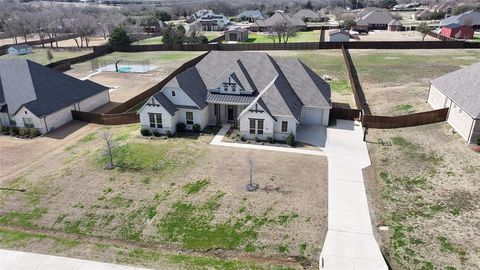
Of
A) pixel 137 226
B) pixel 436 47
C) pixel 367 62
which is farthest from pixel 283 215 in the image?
pixel 436 47

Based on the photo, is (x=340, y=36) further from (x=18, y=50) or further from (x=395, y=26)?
(x=18, y=50)

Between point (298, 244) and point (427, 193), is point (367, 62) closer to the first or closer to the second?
point (427, 193)

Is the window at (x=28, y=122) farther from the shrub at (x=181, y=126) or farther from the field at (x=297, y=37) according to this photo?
the field at (x=297, y=37)

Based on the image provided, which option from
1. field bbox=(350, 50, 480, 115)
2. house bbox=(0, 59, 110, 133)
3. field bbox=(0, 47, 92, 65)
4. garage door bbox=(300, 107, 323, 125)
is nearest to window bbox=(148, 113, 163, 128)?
house bbox=(0, 59, 110, 133)

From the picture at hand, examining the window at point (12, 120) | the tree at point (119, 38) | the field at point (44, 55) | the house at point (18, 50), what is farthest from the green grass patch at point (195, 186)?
the house at point (18, 50)

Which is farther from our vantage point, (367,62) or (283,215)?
(367,62)

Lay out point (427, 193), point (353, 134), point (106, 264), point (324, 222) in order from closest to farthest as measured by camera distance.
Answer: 1. point (106, 264)
2. point (324, 222)
3. point (427, 193)
4. point (353, 134)

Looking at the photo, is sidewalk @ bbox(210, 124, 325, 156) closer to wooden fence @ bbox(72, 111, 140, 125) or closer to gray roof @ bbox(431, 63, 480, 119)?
wooden fence @ bbox(72, 111, 140, 125)
